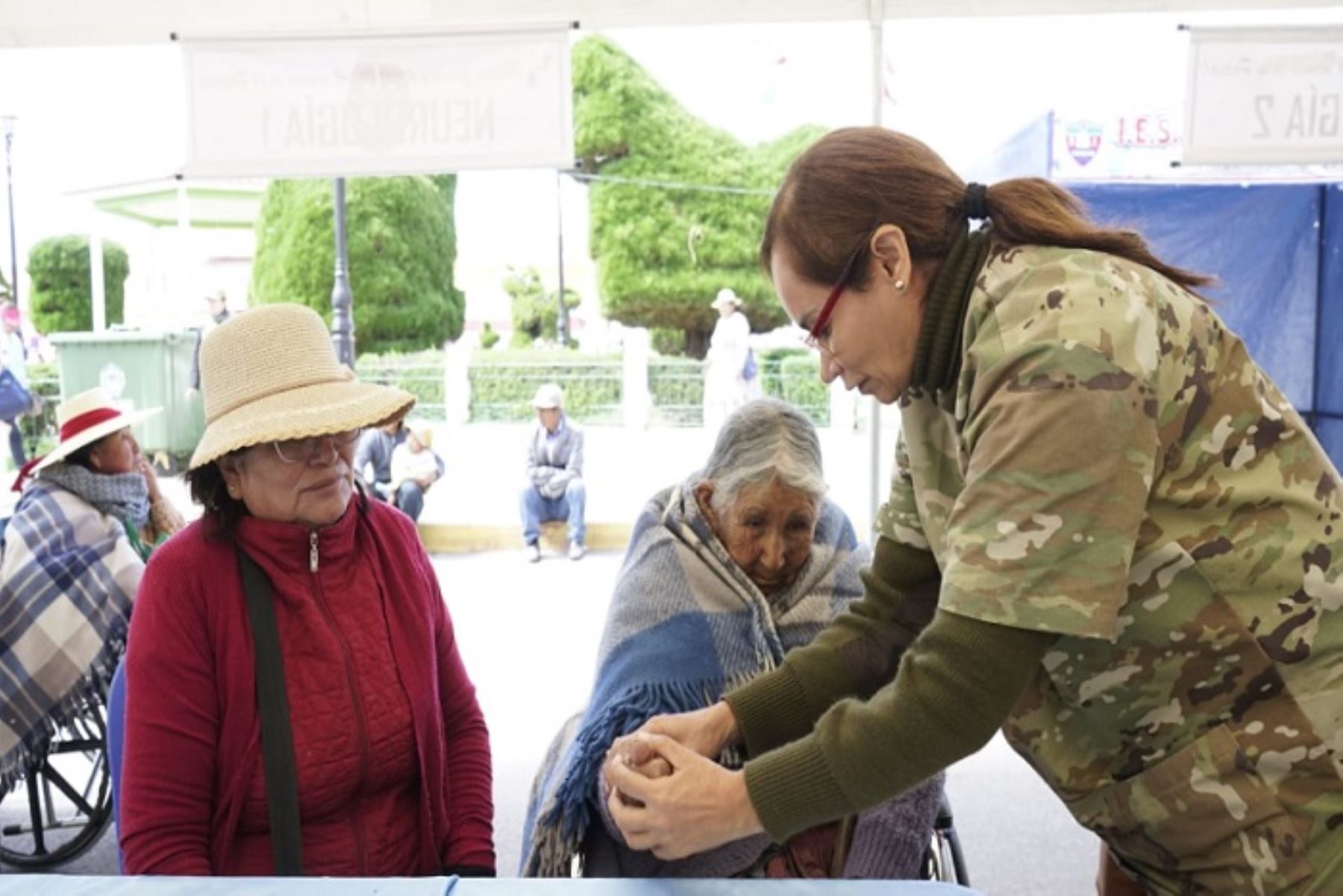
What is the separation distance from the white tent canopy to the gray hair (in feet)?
5.31

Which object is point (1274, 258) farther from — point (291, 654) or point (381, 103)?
point (291, 654)

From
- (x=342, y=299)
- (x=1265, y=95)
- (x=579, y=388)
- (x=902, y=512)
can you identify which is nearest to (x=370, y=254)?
(x=579, y=388)

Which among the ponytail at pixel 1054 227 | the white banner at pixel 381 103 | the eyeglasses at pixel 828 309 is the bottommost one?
the eyeglasses at pixel 828 309

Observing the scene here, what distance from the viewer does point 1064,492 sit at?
95 cm

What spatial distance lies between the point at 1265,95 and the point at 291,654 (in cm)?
310

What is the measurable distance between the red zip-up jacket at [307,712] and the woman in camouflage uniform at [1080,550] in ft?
2.27

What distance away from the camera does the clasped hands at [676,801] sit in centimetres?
111

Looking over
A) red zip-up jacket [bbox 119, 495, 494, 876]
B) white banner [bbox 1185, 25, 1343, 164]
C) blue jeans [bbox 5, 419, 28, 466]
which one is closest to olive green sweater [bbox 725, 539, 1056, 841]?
red zip-up jacket [bbox 119, 495, 494, 876]

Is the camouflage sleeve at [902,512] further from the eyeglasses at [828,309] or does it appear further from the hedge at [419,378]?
the hedge at [419,378]

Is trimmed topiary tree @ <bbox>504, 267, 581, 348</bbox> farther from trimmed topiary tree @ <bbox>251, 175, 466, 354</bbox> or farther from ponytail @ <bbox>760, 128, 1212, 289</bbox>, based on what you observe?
ponytail @ <bbox>760, 128, 1212, 289</bbox>

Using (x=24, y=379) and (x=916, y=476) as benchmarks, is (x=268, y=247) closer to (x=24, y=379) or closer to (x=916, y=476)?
(x=24, y=379)

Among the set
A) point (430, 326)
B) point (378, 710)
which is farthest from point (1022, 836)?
point (430, 326)

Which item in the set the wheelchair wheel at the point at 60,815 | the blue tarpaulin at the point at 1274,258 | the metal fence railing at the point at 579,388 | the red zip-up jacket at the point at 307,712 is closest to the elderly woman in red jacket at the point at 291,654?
the red zip-up jacket at the point at 307,712

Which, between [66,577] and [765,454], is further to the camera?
[66,577]
